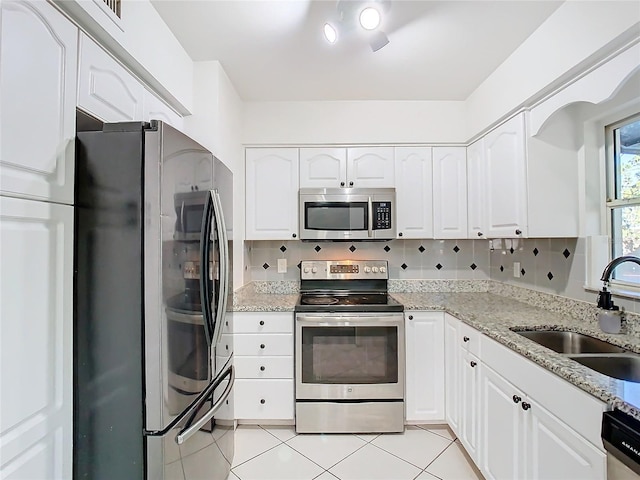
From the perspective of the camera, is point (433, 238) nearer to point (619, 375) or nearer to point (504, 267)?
point (504, 267)

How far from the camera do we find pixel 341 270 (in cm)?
280

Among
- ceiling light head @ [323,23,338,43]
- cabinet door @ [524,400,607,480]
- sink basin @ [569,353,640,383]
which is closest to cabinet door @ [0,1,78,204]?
ceiling light head @ [323,23,338,43]

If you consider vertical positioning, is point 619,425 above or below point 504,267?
below

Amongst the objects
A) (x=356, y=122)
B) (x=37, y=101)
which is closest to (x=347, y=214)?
(x=356, y=122)

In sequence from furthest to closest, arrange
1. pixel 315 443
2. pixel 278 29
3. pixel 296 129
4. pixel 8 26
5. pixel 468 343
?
pixel 296 129 < pixel 315 443 < pixel 468 343 < pixel 278 29 < pixel 8 26

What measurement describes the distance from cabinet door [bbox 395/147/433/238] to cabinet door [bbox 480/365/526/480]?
4.20ft

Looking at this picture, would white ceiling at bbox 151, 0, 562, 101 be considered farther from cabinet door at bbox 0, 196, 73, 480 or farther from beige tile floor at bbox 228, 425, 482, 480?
beige tile floor at bbox 228, 425, 482, 480

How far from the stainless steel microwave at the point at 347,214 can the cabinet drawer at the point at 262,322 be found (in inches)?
26.6

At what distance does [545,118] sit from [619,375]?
1.33m

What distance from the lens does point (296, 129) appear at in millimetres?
2705

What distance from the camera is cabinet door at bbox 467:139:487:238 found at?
8.09 ft

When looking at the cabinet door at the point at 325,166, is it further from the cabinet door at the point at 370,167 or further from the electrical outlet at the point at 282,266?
the electrical outlet at the point at 282,266

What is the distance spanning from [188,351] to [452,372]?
5.54ft

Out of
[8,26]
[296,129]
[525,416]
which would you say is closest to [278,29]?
[296,129]
